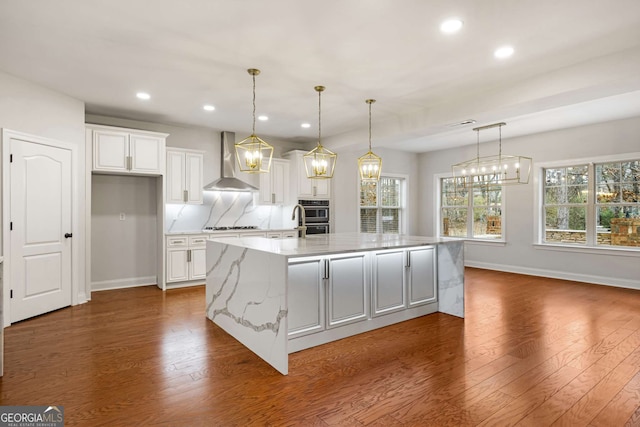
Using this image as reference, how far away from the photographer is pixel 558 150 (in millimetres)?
6609

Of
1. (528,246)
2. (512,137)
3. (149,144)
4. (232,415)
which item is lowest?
(232,415)

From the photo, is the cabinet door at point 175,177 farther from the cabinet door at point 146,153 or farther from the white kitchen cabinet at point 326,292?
the white kitchen cabinet at point 326,292

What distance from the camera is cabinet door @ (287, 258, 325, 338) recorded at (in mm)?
3133

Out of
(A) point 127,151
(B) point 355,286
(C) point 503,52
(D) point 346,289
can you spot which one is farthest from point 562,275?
(A) point 127,151

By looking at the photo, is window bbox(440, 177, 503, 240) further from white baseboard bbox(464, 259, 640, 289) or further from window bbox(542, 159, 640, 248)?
window bbox(542, 159, 640, 248)

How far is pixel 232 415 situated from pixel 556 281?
626 cm

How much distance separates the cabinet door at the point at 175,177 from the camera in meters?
5.86

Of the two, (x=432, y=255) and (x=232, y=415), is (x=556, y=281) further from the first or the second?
(x=232, y=415)

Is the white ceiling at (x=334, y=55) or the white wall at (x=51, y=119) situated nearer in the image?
the white ceiling at (x=334, y=55)

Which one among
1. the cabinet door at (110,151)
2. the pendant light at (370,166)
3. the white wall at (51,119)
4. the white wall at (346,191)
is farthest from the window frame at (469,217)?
the white wall at (51,119)

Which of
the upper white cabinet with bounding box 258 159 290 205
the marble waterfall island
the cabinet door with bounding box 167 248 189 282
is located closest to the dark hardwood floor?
the marble waterfall island

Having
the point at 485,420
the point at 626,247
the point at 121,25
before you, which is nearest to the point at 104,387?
the point at 485,420

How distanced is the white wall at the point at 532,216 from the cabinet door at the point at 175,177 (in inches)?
206

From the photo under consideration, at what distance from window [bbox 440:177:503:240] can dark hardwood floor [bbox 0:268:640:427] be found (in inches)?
139
